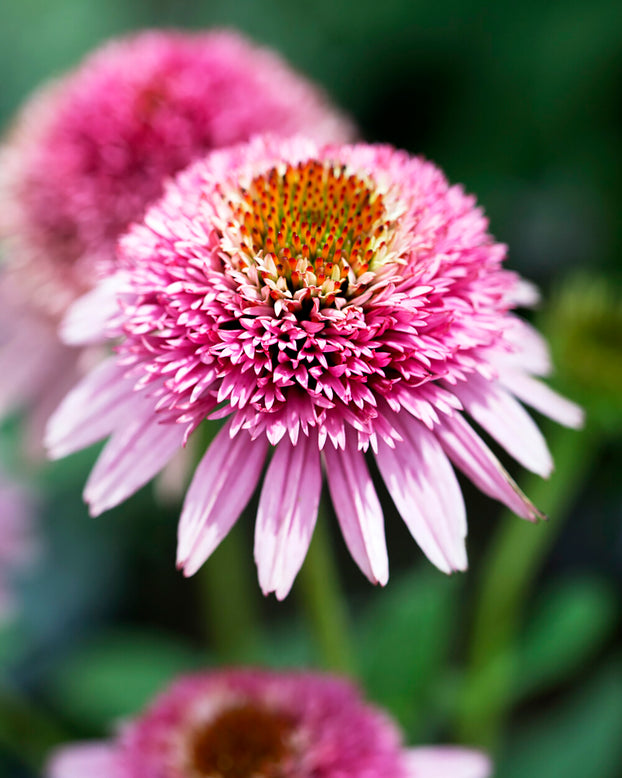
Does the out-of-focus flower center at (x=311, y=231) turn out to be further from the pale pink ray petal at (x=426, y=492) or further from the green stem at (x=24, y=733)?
the green stem at (x=24, y=733)

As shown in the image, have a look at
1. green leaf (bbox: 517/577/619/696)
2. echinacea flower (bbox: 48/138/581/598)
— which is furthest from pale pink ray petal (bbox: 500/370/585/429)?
green leaf (bbox: 517/577/619/696)

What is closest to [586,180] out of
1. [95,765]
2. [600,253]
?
[600,253]

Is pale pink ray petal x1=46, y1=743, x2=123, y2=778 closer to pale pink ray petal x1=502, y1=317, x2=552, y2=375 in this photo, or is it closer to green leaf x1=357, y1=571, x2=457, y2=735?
green leaf x1=357, y1=571, x2=457, y2=735

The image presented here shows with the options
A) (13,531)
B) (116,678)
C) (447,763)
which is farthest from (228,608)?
(447,763)

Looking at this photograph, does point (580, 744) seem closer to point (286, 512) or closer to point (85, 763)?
point (85, 763)

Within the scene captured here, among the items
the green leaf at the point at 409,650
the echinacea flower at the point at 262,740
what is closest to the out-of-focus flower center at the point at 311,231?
the echinacea flower at the point at 262,740
